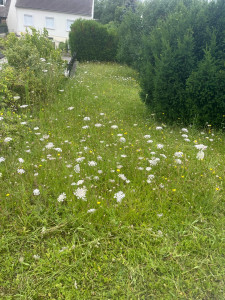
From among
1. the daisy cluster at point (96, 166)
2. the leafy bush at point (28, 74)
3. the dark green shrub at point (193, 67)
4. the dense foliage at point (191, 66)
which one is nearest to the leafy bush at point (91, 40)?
the leafy bush at point (28, 74)

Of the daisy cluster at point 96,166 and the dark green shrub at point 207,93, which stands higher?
the dark green shrub at point 207,93

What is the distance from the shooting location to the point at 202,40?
5.19m

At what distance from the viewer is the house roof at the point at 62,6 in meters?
30.0

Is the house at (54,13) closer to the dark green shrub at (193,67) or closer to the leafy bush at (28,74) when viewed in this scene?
the leafy bush at (28,74)

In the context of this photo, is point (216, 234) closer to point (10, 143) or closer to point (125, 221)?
point (125, 221)

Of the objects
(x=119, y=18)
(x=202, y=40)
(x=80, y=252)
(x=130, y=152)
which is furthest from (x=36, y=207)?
(x=119, y=18)

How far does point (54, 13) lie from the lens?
30.2 meters

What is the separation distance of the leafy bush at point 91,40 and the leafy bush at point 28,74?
29.9 ft

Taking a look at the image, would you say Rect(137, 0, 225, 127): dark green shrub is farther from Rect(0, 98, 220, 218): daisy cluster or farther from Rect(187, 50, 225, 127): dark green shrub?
Rect(0, 98, 220, 218): daisy cluster

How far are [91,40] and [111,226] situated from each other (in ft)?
57.0

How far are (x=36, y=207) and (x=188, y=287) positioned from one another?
1764mm

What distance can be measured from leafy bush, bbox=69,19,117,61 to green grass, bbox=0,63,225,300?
49.4 ft

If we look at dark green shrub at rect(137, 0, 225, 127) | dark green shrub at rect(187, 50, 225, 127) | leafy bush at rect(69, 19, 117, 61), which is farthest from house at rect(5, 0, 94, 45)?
dark green shrub at rect(187, 50, 225, 127)

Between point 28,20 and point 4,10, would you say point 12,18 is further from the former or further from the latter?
point 28,20
